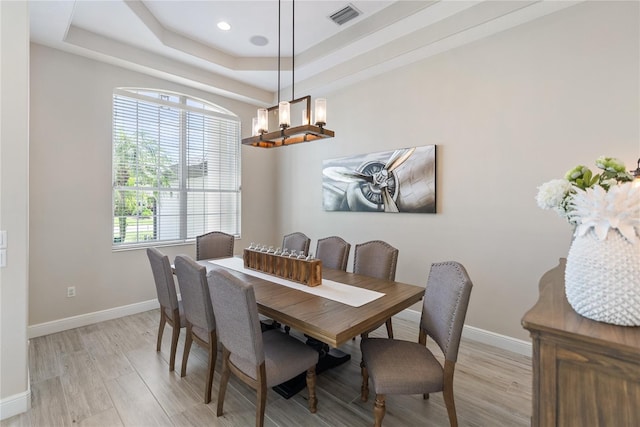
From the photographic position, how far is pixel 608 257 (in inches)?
36.2

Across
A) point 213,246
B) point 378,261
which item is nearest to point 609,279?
point 378,261

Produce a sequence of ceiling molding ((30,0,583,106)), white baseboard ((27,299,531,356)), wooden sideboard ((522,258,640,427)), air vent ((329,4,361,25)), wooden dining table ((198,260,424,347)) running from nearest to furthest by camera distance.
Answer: wooden sideboard ((522,258,640,427)) → wooden dining table ((198,260,424,347)) → ceiling molding ((30,0,583,106)) → white baseboard ((27,299,531,356)) → air vent ((329,4,361,25))

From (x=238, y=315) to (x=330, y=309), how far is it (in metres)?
0.58

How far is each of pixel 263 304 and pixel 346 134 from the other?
9.74 feet

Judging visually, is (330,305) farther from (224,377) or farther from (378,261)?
(378,261)

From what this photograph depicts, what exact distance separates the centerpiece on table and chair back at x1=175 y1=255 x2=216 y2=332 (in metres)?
2.02

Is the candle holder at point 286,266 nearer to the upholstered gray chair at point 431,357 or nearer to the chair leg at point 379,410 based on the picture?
the upholstered gray chair at point 431,357

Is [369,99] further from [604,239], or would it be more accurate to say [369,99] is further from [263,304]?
[604,239]

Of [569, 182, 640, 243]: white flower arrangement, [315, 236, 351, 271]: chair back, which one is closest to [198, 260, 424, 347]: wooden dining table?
[315, 236, 351, 271]: chair back

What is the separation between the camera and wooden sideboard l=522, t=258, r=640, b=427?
81 cm

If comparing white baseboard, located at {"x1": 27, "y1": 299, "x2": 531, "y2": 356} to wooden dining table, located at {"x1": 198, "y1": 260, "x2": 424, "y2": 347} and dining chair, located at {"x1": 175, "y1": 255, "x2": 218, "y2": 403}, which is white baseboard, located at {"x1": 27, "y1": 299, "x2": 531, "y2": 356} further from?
dining chair, located at {"x1": 175, "y1": 255, "x2": 218, "y2": 403}

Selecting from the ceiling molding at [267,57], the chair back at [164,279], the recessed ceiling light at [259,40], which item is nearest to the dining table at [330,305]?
the chair back at [164,279]

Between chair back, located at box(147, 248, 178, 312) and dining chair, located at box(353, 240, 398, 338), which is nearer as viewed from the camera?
chair back, located at box(147, 248, 178, 312)

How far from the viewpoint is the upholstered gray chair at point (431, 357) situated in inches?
67.5
